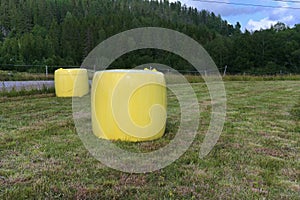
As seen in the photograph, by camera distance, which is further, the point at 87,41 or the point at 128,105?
the point at 87,41

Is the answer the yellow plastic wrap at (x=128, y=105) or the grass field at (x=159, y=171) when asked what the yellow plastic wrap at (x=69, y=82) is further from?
the yellow plastic wrap at (x=128, y=105)

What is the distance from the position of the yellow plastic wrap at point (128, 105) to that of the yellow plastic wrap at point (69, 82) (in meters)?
5.48

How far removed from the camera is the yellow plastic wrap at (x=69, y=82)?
902cm

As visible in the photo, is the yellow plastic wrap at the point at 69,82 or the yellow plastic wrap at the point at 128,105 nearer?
the yellow plastic wrap at the point at 128,105

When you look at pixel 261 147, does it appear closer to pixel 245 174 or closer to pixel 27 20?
pixel 245 174

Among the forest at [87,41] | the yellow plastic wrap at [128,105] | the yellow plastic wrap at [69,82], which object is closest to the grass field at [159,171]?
the yellow plastic wrap at [128,105]

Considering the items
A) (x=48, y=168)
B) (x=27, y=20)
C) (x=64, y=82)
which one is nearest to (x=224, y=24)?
(x=27, y=20)

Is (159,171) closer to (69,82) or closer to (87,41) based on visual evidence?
(69,82)

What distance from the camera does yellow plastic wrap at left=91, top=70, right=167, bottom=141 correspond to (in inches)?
142

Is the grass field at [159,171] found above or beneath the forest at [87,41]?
beneath

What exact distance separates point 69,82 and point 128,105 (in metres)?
5.88

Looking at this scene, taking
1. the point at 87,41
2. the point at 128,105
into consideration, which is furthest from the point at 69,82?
the point at 87,41

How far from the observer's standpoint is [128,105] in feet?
11.8

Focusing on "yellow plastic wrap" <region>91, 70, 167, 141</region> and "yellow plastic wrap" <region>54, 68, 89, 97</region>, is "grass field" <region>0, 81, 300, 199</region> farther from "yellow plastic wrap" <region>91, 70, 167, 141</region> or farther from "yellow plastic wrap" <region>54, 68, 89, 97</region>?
"yellow plastic wrap" <region>54, 68, 89, 97</region>
